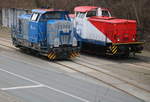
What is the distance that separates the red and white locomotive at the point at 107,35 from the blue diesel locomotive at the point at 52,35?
2457 mm

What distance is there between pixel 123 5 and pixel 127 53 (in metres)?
9.34

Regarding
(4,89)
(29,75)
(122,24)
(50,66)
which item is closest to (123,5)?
(122,24)

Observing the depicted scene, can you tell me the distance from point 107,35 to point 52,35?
13.4 feet

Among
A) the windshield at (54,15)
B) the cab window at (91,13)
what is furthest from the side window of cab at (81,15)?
the windshield at (54,15)

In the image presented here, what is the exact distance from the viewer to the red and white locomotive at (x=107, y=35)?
25.1 meters

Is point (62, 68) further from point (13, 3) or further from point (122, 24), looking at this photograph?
point (13, 3)

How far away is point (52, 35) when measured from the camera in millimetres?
23422

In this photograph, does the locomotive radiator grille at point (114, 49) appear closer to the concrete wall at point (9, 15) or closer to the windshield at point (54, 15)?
the windshield at point (54, 15)

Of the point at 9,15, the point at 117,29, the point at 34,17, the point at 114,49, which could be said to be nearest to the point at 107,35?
the point at 117,29

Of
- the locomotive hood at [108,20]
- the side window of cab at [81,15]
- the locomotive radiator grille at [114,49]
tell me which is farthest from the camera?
the side window of cab at [81,15]

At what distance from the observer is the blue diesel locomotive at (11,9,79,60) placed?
76.6 ft

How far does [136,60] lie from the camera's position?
82.3 ft

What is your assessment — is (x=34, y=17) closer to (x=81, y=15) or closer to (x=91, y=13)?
(x=81, y=15)

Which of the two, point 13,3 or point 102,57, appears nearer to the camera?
point 102,57
